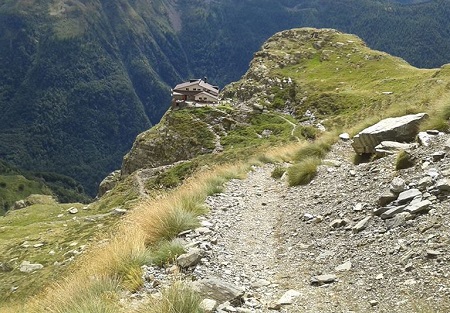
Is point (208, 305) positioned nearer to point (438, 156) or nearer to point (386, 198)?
point (386, 198)

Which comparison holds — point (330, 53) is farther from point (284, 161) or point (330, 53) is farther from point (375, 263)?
point (375, 263)

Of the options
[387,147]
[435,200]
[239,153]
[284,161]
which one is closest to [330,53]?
[239,153]

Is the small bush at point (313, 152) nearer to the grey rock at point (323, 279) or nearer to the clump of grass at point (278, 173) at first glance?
the clump of grass at point (278, 173)

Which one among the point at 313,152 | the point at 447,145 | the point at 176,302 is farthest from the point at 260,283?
the point at 313,152

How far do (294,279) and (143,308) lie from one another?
4.14m

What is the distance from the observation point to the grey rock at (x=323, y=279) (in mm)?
10164

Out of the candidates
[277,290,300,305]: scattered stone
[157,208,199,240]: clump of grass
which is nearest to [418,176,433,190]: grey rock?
[277,290,300,305]: scattered stone

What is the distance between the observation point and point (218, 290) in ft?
31.1

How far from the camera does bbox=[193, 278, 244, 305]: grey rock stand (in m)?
9.25

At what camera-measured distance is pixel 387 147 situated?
19.1 metres

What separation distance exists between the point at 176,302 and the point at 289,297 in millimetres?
2771

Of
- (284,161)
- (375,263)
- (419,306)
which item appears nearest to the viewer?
(419,306)

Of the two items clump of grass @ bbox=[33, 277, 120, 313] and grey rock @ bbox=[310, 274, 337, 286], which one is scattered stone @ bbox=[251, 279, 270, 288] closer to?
grey rock @ bbox=[310, 274, 337, 286]

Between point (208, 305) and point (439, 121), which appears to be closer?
point (208, 305)
